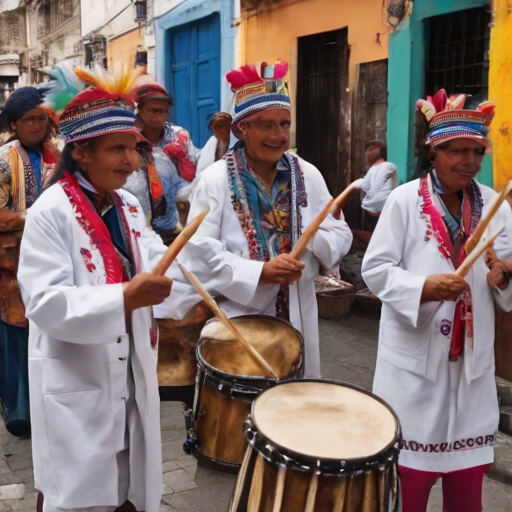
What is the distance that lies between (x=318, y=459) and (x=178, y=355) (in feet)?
7.08

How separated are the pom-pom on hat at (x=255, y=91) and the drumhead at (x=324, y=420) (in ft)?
5.00

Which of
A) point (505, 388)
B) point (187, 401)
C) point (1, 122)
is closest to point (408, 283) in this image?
point (187, 401)

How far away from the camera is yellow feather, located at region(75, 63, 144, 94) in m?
2.46

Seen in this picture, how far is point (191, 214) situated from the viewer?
135 inches

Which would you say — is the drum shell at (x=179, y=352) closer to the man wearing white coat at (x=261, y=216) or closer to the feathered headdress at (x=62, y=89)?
the man wearing white coat at (x=261, y=216)

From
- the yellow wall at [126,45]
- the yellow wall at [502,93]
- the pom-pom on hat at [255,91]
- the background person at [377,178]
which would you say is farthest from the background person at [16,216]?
the yellow wall at [126,45]

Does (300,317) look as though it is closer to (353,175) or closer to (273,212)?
(273,212)

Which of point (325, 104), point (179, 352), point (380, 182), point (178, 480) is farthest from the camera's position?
point (325, 104)

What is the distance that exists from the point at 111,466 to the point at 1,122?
298 cm

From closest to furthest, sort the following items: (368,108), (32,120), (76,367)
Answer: (76,367)
(32,120)
(368,108)

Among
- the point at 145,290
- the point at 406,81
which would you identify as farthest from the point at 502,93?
the point at 145,290

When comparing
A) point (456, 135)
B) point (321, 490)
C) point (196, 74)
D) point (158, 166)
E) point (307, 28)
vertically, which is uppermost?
point (307, 28)

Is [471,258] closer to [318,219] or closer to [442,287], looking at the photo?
[442,287]

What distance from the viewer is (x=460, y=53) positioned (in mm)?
6480
